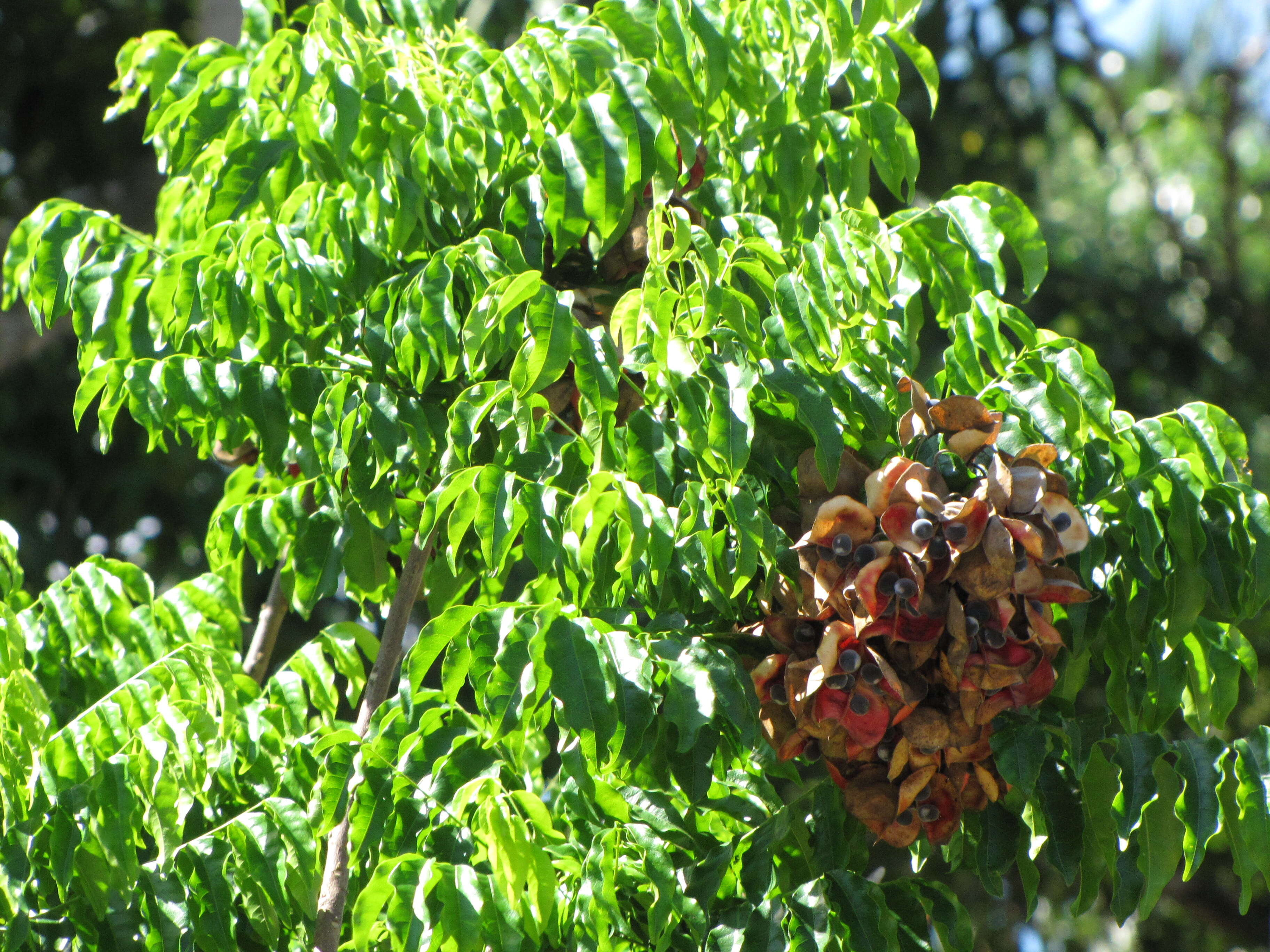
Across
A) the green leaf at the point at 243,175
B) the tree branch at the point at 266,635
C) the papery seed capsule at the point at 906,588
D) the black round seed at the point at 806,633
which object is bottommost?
the tree branch at the point at 266,635

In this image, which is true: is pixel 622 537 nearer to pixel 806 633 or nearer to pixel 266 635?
pixel 806 633

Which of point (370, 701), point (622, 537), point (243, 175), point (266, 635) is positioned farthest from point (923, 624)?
point (266, 635)

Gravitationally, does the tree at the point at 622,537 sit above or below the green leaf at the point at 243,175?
below

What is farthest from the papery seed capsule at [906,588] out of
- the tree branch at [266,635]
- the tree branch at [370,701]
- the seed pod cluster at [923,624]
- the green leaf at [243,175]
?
the tree branch at [266,635]

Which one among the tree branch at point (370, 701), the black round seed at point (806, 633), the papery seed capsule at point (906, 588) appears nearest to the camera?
the papery seed capsule at point (906, 588)

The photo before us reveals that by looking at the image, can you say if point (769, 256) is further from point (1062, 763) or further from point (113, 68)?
point (113, 68)

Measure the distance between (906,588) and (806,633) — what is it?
0.53 feet

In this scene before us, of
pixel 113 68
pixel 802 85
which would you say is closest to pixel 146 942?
pixel 802 85

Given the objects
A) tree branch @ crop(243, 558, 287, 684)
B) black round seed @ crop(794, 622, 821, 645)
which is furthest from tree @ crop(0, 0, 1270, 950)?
tree branch @ crop(243, 558, 287, 684)

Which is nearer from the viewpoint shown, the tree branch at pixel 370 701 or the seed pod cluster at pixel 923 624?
the seed pod cluster at pixel 923 624

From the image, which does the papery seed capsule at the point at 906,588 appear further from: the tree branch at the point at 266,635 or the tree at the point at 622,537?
the tree branch at the point at 266,635

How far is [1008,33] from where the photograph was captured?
7.02 m

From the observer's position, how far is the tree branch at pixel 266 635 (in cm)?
235

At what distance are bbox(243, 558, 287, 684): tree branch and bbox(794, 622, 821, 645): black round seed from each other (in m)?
1.09
